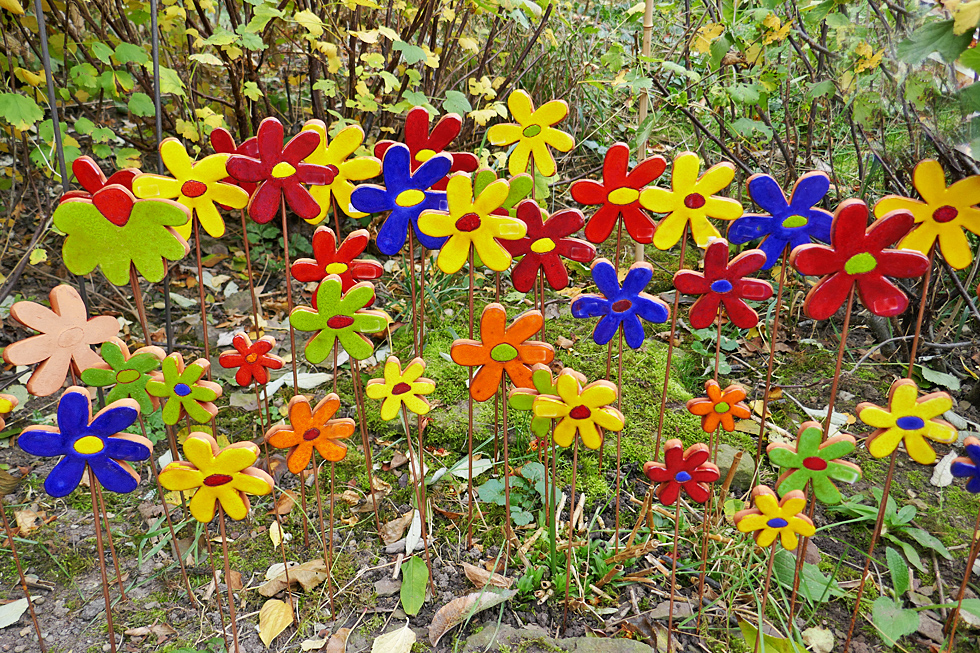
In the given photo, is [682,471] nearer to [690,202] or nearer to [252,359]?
[690,202]

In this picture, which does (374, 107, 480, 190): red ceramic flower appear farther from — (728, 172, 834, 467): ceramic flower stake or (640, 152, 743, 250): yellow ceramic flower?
(728, 172, 834, 467): ceramic flower stake

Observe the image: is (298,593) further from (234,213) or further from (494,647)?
(234,213)

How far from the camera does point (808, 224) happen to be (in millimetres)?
1219

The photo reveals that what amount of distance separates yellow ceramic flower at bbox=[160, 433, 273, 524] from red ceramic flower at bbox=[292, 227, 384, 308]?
37 cm

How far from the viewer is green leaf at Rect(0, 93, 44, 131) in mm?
1909

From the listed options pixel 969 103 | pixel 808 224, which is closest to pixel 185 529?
Answer: pixel 808 224

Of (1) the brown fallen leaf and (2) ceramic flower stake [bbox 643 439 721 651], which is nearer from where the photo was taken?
(2) ceramic flower stake [bbox 643 439 721 651]

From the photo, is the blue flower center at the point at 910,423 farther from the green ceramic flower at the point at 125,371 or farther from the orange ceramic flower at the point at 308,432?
the green ceramic flower at the point at 125,371

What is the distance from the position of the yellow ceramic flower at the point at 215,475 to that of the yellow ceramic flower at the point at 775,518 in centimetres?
96

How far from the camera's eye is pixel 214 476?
122cm

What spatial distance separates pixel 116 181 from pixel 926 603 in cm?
217

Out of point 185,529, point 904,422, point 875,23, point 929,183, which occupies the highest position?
point 875,23

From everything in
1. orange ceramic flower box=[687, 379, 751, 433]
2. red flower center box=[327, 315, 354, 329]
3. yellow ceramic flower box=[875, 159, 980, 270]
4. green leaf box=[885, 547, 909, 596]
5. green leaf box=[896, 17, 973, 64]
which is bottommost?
green leaf box=[885, 547, 909, 596]

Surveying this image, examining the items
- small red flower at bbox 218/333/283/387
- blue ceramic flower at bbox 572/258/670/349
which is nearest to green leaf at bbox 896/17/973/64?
blue ceramic flower at bbox 572/258/670/349
